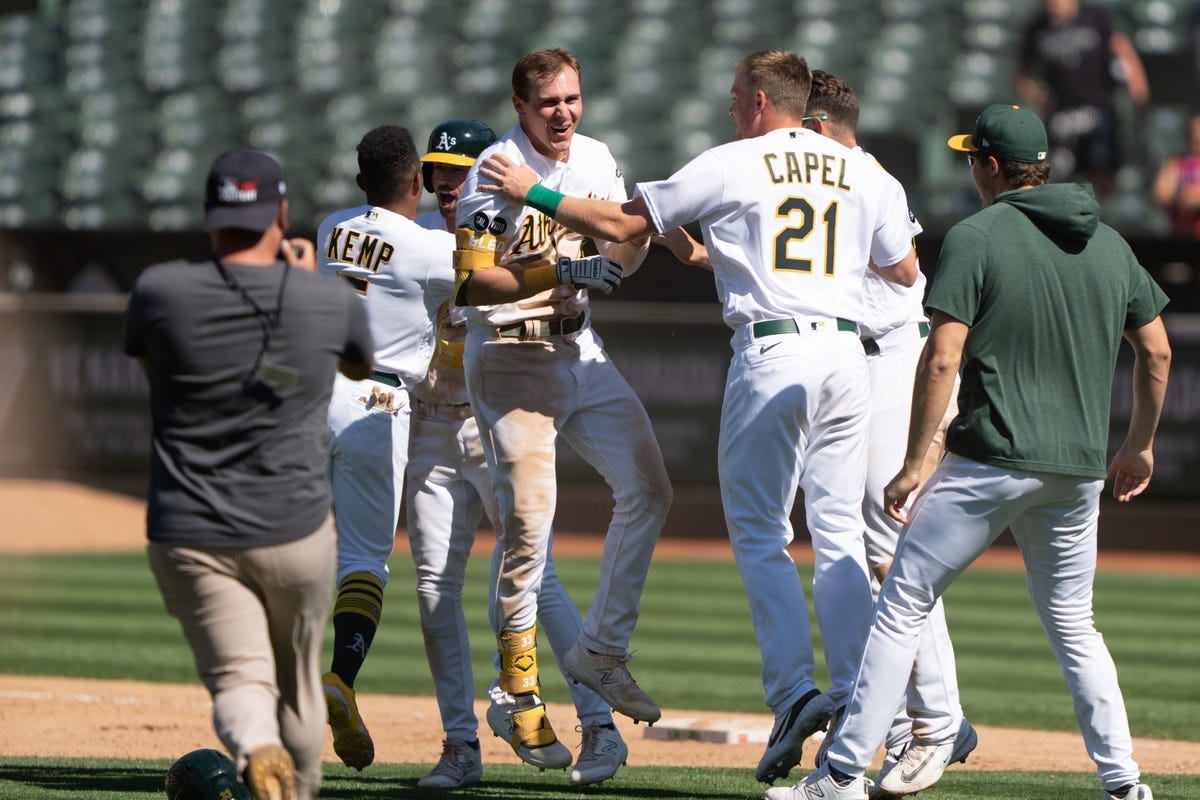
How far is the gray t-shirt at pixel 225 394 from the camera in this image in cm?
405

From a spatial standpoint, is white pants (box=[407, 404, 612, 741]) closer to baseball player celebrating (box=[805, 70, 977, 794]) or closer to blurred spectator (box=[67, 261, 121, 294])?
baseball player celebrating (box=[805, 70, 977, 794])

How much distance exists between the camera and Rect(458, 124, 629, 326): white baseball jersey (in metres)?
5.61

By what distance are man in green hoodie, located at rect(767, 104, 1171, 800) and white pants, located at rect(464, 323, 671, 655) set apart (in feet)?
3.53

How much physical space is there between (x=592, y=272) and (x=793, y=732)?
158 centimetres

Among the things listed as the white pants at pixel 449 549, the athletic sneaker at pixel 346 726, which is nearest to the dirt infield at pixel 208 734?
the white pants at pixel 449 549

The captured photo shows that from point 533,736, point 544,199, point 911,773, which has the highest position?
point 544,199

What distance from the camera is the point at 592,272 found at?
5.36 m

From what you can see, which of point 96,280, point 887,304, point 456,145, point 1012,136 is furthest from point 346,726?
point 96,280

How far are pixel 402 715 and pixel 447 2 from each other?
14.5m

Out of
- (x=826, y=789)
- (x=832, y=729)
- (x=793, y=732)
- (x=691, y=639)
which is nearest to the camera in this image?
(x=826, y=789)

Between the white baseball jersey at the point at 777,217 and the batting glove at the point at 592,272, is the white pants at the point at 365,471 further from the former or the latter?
the white baseball jersey at the point at 777,217

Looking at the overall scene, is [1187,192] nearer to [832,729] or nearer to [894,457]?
[894,457]

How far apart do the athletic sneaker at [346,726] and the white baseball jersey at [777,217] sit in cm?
190

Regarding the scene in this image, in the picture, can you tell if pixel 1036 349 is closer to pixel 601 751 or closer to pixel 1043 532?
pixel 1043 532
